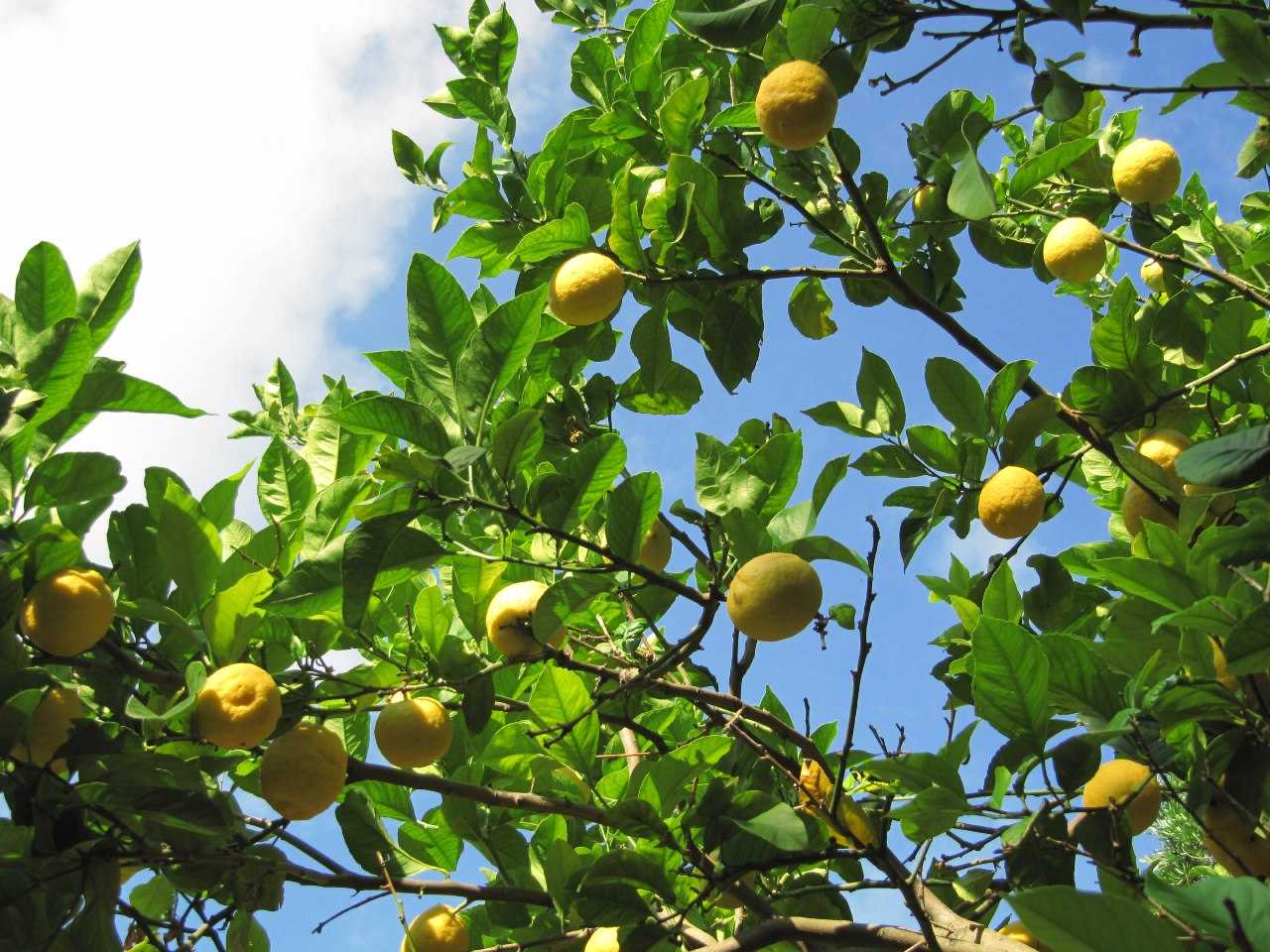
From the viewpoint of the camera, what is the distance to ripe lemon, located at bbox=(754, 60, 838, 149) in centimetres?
211

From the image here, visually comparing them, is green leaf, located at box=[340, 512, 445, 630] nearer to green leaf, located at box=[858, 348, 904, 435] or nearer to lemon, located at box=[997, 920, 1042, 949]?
green leaf, located at box=[858, 348, 904, 435]

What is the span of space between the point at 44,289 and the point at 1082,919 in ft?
5.77

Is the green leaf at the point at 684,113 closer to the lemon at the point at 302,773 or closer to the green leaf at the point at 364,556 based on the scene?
the green leaf at the point at 364,556

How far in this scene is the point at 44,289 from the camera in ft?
6.00

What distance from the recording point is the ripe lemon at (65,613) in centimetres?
168

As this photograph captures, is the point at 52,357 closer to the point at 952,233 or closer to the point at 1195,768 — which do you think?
the point at 1195,768

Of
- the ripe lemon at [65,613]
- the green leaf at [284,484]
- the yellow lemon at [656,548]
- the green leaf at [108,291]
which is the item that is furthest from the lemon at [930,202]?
the ripe lemon at [65,613]

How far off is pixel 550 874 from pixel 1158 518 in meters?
1.44

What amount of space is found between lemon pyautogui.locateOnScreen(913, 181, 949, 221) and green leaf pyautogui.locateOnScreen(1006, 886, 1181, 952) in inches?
74.2

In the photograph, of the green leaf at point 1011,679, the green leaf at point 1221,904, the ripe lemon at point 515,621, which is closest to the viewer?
the green leaf at point 1221,904

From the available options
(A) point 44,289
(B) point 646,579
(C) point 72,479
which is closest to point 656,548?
(B) point 646,579

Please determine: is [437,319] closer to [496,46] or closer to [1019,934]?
[496,46]

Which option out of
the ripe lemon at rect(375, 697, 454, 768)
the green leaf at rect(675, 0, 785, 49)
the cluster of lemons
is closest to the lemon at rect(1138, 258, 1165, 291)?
the cluster of lemons

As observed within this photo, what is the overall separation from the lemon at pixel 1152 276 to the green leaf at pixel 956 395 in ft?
4.78
